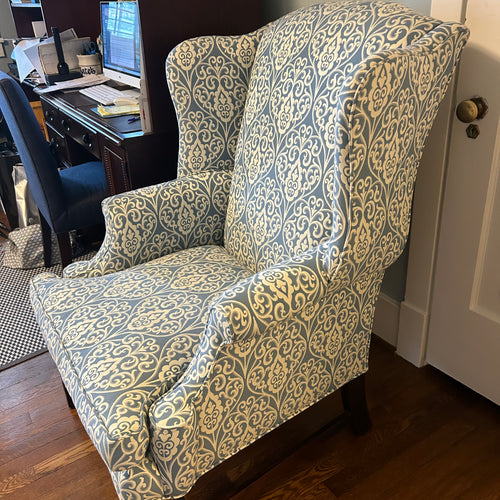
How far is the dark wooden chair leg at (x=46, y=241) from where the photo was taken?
2184 mm

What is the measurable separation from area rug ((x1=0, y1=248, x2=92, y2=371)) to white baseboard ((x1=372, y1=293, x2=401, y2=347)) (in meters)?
1.14

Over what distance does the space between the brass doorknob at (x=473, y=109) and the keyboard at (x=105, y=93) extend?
129 cm

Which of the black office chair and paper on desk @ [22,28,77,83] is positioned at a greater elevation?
paper on desk @ [22,28,77,83]

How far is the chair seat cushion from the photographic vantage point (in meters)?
0.91

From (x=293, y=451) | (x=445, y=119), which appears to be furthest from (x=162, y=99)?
(x=293, y=451)

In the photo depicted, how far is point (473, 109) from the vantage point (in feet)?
3.87

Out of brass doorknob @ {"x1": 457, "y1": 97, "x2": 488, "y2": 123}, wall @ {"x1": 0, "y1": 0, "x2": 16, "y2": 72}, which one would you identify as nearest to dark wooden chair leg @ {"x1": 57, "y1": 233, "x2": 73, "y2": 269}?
brass doorknob @ {"x1": 457, "y1": 97, "x2": 488, "y2": 123}

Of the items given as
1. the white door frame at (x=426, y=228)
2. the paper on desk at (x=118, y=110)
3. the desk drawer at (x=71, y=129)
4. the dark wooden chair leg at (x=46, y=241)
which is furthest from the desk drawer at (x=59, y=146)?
the white door frame at (x=426, y=228)

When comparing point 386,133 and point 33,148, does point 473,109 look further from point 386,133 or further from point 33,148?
point 33,148

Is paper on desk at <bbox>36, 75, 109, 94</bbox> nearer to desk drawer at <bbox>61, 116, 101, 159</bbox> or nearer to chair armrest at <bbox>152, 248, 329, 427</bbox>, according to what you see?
desk drawer at <bbox>61, 116, 101, 159</bbox>

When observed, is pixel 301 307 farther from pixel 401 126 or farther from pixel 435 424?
pixel 435 424

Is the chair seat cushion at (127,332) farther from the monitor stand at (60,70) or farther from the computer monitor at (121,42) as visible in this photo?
the monitor stand at (60,70)

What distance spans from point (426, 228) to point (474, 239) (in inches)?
5.7

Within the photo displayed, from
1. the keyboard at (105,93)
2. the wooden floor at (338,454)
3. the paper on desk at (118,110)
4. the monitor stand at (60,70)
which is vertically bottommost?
the wooden floor at (338,454)
